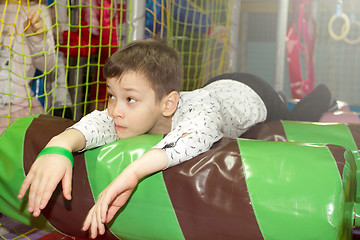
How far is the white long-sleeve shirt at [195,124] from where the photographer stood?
0.84 m

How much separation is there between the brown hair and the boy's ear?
0.01 meters

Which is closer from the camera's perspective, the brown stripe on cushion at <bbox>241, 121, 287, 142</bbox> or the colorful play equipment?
the brown stripe on cushion at <bbox>241, 121, 287, 142</bbox>

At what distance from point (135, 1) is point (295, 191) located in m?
0.95

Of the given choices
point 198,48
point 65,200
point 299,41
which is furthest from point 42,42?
point 299,41

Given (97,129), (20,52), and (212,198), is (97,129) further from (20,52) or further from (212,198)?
(20,52)

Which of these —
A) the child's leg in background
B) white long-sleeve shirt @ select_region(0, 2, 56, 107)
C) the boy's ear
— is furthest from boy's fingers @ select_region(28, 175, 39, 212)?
the child's leg in background

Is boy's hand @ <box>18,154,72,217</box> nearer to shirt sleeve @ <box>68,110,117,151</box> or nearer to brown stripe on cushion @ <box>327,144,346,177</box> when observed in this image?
shirt sleeve @ <box>68,110,117,151</box>

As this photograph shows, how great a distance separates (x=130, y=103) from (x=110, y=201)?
0.26m

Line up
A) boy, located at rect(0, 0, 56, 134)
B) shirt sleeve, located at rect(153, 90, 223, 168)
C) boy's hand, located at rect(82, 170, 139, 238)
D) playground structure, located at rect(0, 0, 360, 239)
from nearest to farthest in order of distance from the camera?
boy's hand, located at rect(82, 170, 139, 238) < shirt sleeve, located at rect(153, 90, 223, 168) < playground structure, located at rect(0, 0, 360, 239) < boy, located at rect(0, 0, 56, 134)

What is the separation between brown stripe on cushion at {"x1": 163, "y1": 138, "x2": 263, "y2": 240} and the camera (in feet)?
2.54

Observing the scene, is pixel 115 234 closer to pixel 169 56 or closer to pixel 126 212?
pixel 126 212

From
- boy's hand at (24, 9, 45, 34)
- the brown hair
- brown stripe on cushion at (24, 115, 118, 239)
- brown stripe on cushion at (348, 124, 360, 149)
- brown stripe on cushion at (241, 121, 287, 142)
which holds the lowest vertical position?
brown stripe on cushion at (24, 115, 118, 239)

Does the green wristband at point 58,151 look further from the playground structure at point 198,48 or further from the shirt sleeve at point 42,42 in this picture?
the shirt sleeve at point 42,42

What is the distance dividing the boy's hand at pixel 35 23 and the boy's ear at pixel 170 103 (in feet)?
2.24
